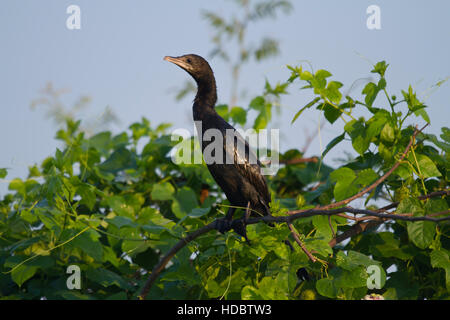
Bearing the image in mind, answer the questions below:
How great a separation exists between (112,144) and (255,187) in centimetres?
183

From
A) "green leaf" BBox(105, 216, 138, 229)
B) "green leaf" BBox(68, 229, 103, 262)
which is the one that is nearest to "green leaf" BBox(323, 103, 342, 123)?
"green leaf" BBox(105, 216, 138, 229)

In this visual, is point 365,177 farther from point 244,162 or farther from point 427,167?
point 244,162

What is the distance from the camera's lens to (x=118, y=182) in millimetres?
4168

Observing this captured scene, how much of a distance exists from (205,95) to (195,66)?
211mm

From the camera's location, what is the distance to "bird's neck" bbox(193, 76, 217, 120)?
11.6 ft

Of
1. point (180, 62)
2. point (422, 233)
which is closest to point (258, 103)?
Result: point (180, 62)

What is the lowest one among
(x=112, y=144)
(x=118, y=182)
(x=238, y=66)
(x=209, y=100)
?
(x=118, y=182)

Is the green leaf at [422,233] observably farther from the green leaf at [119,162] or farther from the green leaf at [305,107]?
the green leaf at [119,162]

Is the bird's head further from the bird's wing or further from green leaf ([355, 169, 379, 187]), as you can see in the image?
green leaf ([355, 169, 379, 187])

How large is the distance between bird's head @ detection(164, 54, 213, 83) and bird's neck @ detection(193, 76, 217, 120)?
0.02m

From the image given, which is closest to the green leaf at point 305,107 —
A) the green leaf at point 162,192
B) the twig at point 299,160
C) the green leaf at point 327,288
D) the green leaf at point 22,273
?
the green leaf at point 327,288
